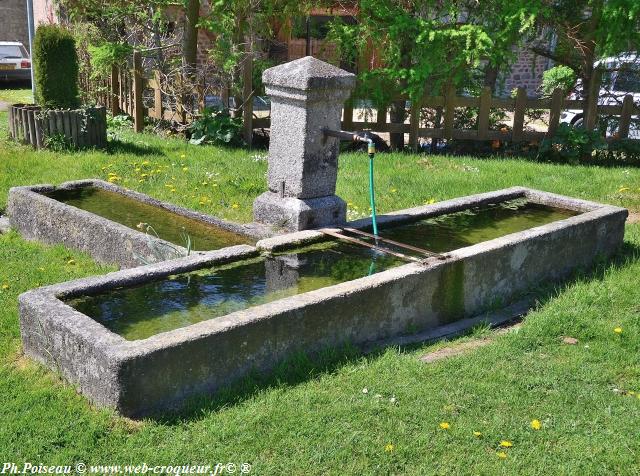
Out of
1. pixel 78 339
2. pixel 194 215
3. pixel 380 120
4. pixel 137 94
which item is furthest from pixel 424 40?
pixel 78 339

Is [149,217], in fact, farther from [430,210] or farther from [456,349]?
[456,349]

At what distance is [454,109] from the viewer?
12.4 metres

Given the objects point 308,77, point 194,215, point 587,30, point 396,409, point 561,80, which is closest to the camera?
point 396,409

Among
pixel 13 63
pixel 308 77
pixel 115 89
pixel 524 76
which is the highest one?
pixel 308 77

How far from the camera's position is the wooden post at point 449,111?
472 inches

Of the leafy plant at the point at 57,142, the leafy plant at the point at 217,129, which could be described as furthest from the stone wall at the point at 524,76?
the leafy plant at the point at 57,142

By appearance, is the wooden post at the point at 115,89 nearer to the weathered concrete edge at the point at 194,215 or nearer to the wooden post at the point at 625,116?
the weathered concrete edge at the point at 194,215

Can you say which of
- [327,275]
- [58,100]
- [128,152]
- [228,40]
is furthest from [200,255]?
[228,40]

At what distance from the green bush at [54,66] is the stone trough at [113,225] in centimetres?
349

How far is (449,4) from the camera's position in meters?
11.5

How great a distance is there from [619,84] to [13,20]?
70.2ft

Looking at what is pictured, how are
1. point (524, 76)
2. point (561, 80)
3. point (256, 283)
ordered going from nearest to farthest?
point (256, 283)
point (561, 80)
point (524, 76)

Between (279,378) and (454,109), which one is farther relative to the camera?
(454,109)

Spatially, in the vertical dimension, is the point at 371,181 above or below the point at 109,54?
below
